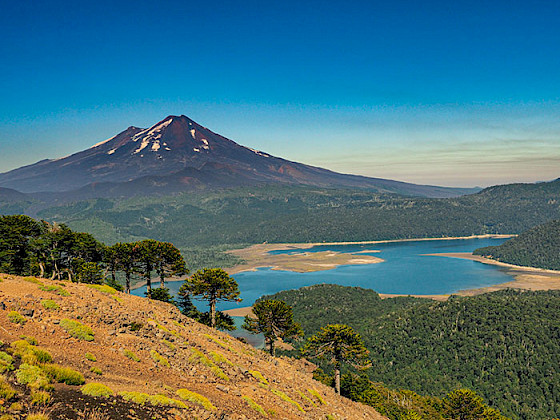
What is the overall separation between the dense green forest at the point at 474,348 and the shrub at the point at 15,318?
95.0m

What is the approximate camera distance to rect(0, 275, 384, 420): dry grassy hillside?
15.1 m

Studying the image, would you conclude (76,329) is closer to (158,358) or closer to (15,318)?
(15,318)

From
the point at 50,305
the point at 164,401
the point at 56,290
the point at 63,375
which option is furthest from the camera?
the point at 56,290

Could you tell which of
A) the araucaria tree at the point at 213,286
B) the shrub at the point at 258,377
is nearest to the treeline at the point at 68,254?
the araucaria tree at the point at 213,286

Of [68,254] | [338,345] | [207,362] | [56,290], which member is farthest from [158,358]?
[68,254]

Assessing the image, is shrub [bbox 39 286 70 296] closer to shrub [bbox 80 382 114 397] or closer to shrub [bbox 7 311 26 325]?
shrub [bbox 7 311 26 325]

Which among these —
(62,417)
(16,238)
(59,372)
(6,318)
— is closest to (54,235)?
(16,238)

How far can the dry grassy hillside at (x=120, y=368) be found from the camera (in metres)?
15.1

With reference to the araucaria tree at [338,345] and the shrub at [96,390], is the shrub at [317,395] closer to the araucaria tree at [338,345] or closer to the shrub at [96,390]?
the araucaria tree at [338,345]

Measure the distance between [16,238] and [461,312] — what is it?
414ft

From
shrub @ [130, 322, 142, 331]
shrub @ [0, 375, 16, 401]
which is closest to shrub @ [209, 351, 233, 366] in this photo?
shrub @ [130, 322, 142, 331]

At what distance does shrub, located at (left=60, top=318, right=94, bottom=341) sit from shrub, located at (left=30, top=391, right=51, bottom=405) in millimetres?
8089

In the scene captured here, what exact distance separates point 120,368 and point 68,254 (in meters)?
45.6

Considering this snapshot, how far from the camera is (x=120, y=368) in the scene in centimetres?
2061
